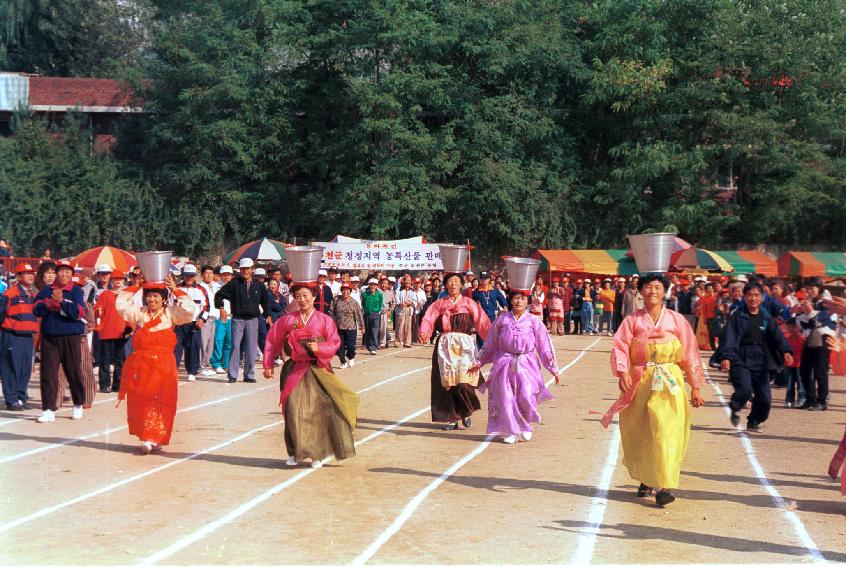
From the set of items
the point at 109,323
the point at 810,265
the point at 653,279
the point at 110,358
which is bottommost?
the point at 110,358

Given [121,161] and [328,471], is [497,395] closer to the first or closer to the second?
[328,471]

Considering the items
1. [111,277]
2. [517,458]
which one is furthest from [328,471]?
[111,277]

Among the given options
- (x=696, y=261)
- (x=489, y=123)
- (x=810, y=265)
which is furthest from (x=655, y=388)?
(x=489, y=123)

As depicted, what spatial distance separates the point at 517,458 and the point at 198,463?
307cm

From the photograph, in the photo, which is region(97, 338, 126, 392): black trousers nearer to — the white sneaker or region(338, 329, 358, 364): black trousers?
the white sneaker

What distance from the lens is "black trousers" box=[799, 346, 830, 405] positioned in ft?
51.7

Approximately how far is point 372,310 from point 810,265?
19879 mm

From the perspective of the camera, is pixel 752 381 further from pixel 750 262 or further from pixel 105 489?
pixel 750 262

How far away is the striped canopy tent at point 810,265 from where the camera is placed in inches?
1529

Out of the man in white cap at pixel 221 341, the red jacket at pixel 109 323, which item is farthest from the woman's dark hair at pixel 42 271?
the man in white cap at pixel 221 341

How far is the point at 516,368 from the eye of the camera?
12297 mm

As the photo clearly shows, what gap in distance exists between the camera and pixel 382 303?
26.1 meters

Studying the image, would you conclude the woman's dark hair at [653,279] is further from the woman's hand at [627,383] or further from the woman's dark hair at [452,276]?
the woman's dark hair at [452,276]

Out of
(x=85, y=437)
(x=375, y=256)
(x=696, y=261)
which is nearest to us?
(x=85, y=437)
